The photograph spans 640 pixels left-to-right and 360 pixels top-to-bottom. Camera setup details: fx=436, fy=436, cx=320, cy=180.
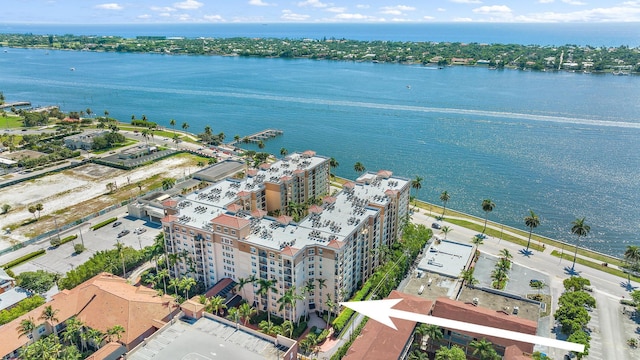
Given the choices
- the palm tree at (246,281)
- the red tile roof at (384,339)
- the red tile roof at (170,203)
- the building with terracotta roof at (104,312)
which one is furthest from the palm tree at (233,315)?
the red tile roof at (170,203)

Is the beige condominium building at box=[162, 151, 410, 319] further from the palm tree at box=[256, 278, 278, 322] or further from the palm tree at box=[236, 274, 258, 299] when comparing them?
the palm tree at box=[236, 274, 258, 299]

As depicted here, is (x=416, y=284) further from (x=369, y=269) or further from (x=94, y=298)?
(x=94, y=298)

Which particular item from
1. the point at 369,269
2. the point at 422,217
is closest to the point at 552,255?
the point at 422,217

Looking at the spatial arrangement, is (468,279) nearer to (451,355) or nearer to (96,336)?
(451,355)

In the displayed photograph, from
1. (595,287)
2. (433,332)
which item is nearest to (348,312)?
(433,332)

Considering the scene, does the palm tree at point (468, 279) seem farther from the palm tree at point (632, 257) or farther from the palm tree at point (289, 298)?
the palm tree at point (632, 257)

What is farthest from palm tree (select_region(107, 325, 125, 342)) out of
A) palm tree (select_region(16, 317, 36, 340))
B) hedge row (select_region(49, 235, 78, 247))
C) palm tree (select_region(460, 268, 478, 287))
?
palm tree (select_region(460, 268, 478, 287))
